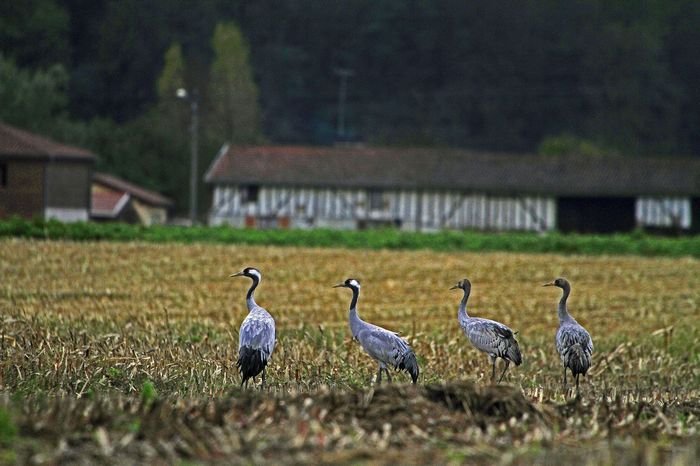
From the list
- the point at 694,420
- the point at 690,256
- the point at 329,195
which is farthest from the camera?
the point at 329,195

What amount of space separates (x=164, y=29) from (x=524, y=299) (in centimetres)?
8536

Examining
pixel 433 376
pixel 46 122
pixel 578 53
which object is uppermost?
pixel 578 53

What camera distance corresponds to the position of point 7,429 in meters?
11.2

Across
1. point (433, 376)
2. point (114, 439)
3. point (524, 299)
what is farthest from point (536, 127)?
point (114, 439)

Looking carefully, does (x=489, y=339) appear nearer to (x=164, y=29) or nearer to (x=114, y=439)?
(x=114, y=439)

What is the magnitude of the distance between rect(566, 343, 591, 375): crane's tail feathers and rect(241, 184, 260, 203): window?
54.6 m

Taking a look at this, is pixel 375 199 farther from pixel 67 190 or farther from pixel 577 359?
pixel 577 359

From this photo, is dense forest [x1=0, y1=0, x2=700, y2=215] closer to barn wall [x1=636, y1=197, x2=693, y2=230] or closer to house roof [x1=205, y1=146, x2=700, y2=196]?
house roof [x1=205, y1=146, x2=700, y2=196]

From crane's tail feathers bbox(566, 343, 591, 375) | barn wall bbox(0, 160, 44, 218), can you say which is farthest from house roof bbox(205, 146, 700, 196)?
crane's tail feathers bbox(566, 343, 591, 375)

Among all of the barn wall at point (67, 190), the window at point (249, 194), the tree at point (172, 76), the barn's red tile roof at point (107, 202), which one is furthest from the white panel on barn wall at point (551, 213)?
the tree at point (172, 76)

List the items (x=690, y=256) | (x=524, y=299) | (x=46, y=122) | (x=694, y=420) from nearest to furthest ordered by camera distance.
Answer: (x=694, y=420), (x=524, y=299), (x=690, y=256), (x=46, y=122)

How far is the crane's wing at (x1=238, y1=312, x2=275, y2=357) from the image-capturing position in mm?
16938

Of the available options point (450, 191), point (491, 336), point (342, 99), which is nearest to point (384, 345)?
point (491, 336)

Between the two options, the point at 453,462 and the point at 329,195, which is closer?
the point at 453,462
